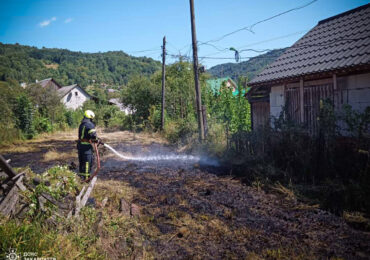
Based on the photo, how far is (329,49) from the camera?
8.18 meters

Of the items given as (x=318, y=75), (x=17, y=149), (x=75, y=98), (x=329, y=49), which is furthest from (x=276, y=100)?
(x=75, y=98)

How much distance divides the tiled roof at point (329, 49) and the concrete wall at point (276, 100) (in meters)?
0.58

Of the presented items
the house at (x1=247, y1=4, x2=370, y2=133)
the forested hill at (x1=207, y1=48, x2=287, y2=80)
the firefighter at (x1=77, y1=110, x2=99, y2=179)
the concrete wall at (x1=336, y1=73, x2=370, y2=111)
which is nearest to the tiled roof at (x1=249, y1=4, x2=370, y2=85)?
the house at (x1=247, y1=4, x2=370, y2=133)

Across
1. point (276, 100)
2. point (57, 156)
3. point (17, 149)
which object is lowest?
point (57, 156)

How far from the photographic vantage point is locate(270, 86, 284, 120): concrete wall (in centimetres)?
918

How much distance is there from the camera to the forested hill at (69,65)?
284 feet

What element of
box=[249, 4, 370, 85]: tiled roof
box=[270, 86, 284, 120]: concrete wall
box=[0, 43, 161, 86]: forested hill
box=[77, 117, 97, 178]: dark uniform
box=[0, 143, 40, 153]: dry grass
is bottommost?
box=[0, 143, 40, 153]: dry grass

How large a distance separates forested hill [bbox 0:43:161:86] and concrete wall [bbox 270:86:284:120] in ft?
296

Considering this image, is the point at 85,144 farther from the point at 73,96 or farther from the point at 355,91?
the point at 73,96

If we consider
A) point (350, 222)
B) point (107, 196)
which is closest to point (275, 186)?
point (350, 222)

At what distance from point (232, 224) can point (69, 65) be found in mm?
120765

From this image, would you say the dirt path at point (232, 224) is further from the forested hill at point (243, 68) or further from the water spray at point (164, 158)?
the forested hill at point (243, 68)

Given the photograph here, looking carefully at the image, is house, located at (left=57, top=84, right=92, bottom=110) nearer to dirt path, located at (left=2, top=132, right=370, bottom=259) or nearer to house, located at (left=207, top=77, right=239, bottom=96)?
house, located at (left=207, top=77, right=239, bottom=96)

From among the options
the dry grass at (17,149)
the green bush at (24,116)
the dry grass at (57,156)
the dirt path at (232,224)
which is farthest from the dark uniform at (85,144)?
the green bush at (24,116)
